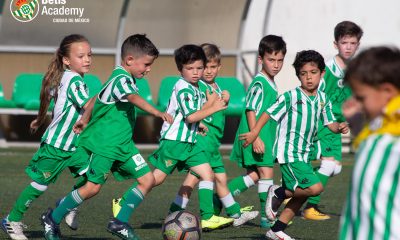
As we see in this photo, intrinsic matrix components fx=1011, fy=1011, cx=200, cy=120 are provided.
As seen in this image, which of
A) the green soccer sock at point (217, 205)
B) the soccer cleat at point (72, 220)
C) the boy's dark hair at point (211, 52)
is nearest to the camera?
the soccer cleat at point (72, 220)

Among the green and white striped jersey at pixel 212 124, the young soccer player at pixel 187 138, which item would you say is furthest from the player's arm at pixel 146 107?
the green and white striped jersey at pixel 212 124

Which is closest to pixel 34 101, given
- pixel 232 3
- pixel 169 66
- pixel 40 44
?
pixel 40 44

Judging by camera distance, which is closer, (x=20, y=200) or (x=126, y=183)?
(x=20, y=200)

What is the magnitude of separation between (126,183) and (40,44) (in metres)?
5.21

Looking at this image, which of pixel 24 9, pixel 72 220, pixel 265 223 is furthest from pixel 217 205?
pixel 24 9

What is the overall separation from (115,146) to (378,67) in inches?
162

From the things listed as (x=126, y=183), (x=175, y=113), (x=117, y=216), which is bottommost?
(x=126, y=183)

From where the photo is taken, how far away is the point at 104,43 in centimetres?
1658

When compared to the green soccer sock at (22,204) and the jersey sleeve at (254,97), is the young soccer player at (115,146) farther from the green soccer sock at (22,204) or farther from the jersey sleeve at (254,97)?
the jersey sleeve at (254,97)

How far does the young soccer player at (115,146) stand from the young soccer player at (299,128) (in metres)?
1.02

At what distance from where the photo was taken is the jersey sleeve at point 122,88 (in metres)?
7.10

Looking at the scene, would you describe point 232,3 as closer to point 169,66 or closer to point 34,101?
point 169,66

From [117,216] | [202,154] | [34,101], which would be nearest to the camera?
[117,216]

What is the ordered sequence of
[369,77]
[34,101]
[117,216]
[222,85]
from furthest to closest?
[222,85]
[34,101]
[117,216]
[369,77]
